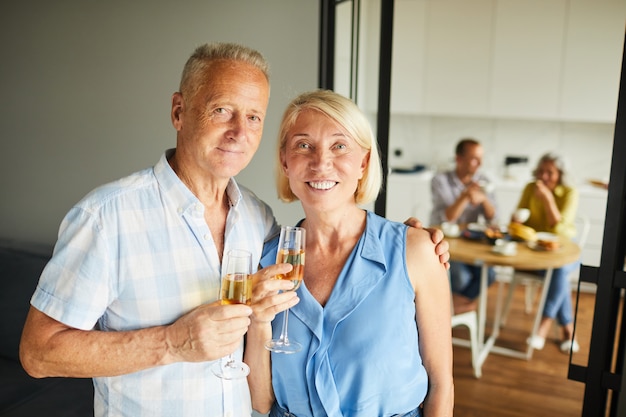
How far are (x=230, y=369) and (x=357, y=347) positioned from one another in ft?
1.12

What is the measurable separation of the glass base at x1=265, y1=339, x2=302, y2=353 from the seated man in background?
→ 322cm

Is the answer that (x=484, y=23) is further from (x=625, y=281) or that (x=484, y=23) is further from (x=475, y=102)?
(x=625, y=281)

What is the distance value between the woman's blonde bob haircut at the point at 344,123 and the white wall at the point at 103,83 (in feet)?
2.59

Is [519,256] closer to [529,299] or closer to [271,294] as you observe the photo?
[529,299]

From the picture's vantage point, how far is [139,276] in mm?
1471

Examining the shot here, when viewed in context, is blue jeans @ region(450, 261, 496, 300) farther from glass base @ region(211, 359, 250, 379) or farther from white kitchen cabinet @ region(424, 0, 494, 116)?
glass base @ region(211, 359, 250, 379)

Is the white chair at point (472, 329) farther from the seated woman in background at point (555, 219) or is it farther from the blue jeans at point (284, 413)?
the blue jeans at point (284, 413)

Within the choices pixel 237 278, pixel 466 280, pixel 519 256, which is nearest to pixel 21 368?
pixel 237 278

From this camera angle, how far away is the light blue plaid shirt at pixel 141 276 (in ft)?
4.55

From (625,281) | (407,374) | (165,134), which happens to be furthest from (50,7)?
(625,281)

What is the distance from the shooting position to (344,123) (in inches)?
62.0

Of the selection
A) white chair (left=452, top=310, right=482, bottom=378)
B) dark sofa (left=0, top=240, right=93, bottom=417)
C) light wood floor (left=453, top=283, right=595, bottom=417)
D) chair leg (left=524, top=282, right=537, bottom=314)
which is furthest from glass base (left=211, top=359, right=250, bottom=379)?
chair leg (left=524, top=282, right=537, bottom=314)

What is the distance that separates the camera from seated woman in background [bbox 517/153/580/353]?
424cm

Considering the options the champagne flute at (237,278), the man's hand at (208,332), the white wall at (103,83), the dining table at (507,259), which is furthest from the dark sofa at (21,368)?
the dining table at (507,259)
